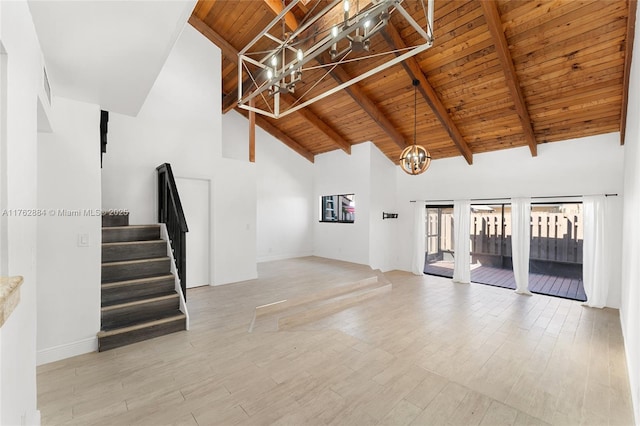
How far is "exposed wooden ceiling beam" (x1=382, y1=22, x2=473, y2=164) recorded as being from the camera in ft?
13.3

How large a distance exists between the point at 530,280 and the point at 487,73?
4.84 meters

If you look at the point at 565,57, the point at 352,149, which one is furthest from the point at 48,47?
the point at 352,149

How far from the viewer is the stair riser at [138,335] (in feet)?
9.22

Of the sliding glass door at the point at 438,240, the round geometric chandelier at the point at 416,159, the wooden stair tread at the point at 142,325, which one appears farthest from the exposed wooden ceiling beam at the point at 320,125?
the wooden stair tread at the point at 142,325

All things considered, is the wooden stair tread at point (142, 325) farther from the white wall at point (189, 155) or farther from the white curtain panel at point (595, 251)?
the white curtain panel at point (595, 251)

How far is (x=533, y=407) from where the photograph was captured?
2.22 meters

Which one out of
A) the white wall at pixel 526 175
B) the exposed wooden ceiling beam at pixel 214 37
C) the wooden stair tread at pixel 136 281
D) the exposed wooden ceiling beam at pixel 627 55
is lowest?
the wooden stair tread at pixel 136 281

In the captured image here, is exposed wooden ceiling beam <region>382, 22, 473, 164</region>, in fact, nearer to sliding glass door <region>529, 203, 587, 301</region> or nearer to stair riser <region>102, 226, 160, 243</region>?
sliding glass door <region>529, 203, 587, 301</region>

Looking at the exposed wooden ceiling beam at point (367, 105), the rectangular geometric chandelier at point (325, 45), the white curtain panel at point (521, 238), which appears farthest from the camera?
the white curtain panel at point (521, 238)

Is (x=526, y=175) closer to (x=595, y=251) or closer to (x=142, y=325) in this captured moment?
(x=595, y=251)

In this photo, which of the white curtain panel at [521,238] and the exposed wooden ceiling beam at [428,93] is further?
the white curtain panel at [521,238]

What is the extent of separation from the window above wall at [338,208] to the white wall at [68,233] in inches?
230

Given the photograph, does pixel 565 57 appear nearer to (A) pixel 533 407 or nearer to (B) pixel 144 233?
(A) pixel 533 407

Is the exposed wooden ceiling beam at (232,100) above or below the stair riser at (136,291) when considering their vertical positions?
above
